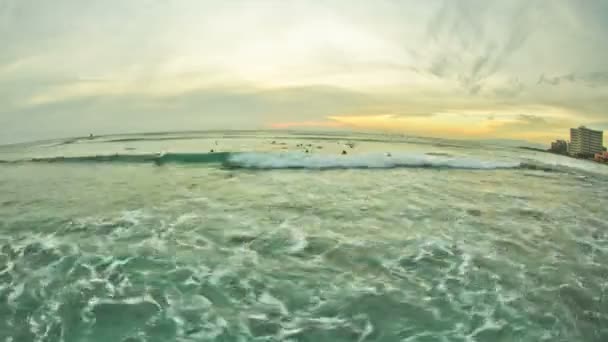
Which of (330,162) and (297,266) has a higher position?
(330,162)

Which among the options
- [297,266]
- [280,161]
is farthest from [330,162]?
[297,266]

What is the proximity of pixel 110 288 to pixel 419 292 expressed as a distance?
18.1ft

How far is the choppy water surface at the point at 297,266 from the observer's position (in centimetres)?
497

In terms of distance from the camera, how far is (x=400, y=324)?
5.00 m

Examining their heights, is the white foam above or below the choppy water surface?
above

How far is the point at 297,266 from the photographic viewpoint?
7062 millimetres

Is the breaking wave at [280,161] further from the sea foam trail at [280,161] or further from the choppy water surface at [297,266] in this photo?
the choppy water surface at [297,266]

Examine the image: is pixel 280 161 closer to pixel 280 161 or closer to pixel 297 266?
pixel 280 161

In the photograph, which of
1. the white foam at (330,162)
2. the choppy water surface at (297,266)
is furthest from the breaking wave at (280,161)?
the choppy water surface at (297,266)

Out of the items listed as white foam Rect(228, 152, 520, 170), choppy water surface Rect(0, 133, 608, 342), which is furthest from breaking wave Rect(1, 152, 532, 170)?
choppy water surface Rect(0, 133, 608, 342)

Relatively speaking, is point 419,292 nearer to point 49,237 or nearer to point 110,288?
point 110,288

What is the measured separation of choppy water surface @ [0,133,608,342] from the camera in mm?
4969

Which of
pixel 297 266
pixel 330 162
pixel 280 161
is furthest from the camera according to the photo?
pixel 330 162

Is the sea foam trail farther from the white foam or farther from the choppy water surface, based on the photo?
the choppy water surface
